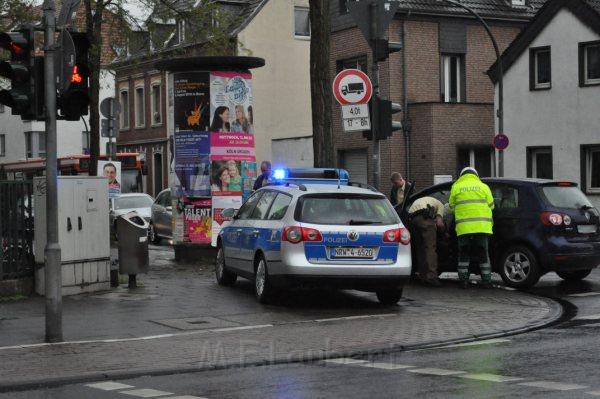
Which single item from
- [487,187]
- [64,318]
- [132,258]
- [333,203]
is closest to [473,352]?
[333,203]

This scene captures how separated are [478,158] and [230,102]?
70.7 feet

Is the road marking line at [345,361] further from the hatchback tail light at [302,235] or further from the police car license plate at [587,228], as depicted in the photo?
the police car license plate at [587,228]

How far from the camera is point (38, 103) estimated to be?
11625 millimetres

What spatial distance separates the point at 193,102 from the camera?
2194 centimetres

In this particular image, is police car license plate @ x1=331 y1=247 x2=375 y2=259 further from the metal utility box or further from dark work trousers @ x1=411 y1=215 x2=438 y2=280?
the metal utility box

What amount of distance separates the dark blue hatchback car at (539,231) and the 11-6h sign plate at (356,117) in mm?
2597

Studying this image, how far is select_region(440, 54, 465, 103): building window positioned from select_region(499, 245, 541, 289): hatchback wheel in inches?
1011

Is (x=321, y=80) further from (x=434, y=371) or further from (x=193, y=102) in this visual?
(x=434, y=371)

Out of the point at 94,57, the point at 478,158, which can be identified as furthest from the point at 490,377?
the point at 478,158

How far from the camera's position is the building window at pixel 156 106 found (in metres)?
55.9

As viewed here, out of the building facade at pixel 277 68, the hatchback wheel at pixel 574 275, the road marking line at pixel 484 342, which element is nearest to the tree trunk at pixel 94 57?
the hatchback wheel at pixel 574 275

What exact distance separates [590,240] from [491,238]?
1493mm

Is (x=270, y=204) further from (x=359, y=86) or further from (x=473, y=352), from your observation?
(x=473, y=352)

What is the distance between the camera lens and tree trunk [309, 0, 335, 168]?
836 inches
